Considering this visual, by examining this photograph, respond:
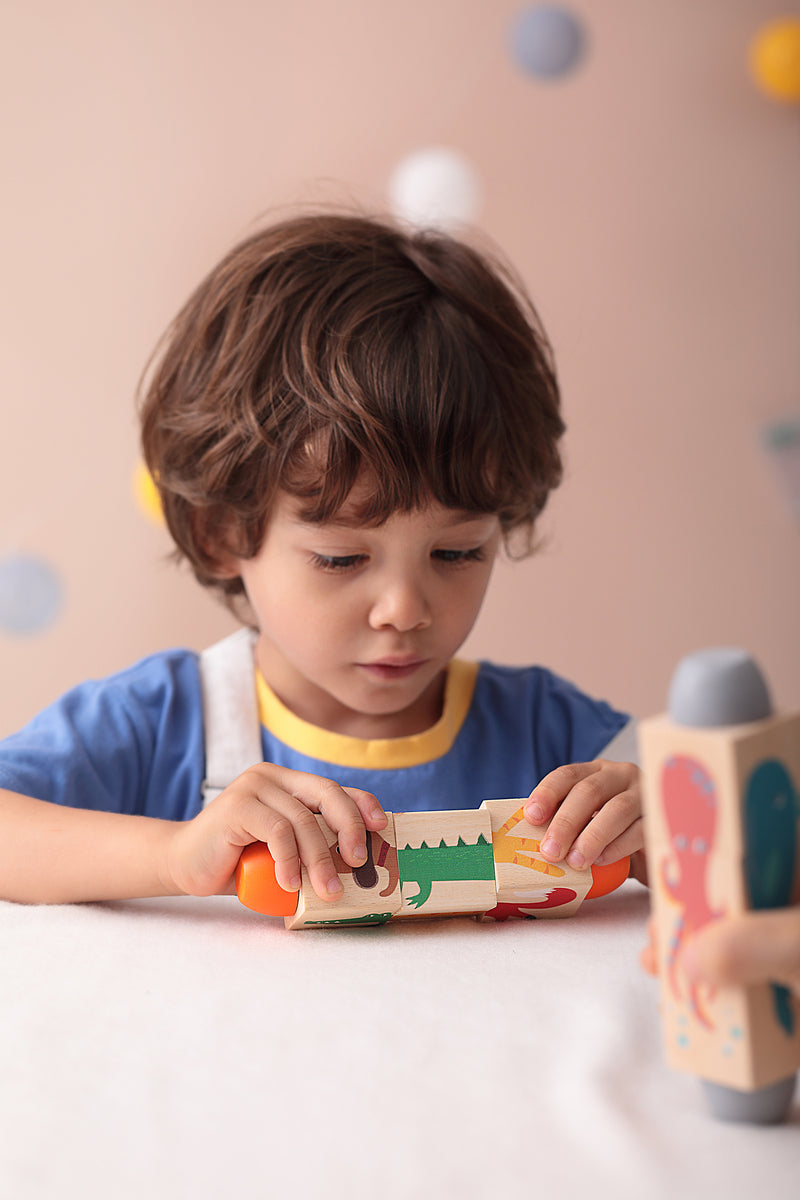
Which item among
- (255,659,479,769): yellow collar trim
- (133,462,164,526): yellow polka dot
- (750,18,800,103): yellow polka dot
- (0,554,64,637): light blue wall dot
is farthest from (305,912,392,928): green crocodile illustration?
(750,18,800,103): yellow polka dot

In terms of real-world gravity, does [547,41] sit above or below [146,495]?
above

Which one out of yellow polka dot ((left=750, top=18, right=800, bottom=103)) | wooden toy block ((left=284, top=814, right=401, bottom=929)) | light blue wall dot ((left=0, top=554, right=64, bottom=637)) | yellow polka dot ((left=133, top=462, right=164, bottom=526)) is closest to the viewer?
wooden toy block ((left=284, top=814, right=401, bottom=929))

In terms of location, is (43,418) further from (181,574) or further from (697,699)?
(697,699)

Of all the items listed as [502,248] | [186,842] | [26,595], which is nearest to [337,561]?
[186,842]

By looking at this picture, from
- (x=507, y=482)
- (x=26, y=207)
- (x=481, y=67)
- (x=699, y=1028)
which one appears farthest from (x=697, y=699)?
(x=481, y=67)

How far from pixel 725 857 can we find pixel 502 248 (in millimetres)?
1675

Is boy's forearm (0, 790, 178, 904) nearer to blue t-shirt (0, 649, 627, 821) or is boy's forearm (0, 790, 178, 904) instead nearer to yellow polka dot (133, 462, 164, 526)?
blue t-shirt (0, 649, 627, 821)

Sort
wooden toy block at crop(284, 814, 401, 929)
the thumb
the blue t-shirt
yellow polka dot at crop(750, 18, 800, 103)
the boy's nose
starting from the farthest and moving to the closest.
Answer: yellow polka dot at crop(750, 18, 800, 103) → the blue t-shirt → the boy's nose → wooden toy block at crop(284, 814, 401, 929) → the thumb

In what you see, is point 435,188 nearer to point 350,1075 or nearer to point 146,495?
point 146,495

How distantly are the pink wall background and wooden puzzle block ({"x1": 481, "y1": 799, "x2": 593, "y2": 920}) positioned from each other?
49.2 inches

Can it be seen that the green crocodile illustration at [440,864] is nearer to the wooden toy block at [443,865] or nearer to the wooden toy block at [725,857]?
the wooden toy block at [443,865]

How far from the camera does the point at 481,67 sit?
1.85 meters

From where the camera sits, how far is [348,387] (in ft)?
2.69

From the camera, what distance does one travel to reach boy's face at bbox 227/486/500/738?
790 millimetres
